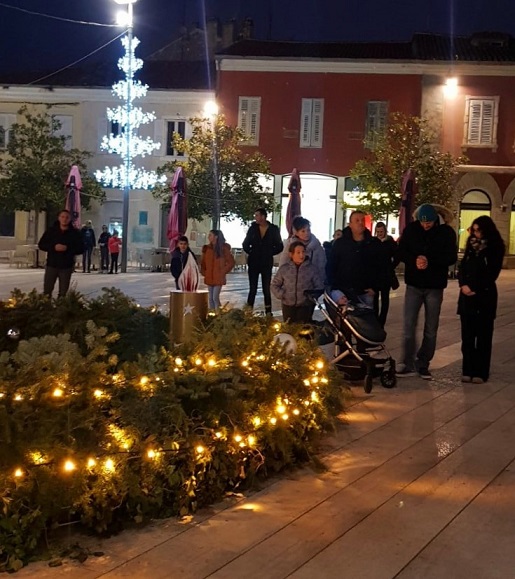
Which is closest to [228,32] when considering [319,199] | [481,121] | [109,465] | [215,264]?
[319,199]

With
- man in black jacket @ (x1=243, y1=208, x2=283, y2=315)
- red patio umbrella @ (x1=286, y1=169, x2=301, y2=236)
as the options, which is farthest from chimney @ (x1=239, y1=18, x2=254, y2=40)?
man in black jacket @ (x1=243, y1=208, x2=283, y2=315)

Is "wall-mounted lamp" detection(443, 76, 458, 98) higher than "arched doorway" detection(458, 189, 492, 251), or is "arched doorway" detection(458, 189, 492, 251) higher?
"wall-mounted lamp" detection(443, 76, 458, 98)

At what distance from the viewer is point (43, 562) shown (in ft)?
12.9

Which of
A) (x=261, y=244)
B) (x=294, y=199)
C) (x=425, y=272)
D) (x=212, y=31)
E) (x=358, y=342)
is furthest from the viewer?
(x=212, y=31)

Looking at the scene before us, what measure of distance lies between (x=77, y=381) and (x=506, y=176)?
32.6 meters

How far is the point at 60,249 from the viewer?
12023 mm

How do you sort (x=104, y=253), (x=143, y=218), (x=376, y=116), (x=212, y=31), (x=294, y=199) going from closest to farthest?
(x=294, y=199)
(x=104, y=253)
(x=376, y=116)
(x=143, y=218)
(x=212, y=31)

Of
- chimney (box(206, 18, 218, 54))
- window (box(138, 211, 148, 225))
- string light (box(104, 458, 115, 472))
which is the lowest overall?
string light (box(104, 458, 115, 472))

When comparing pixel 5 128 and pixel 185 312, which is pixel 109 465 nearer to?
pixel 185 312

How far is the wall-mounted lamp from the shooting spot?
35.2m

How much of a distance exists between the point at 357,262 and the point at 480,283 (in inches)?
48.9

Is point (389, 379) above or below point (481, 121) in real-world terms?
below

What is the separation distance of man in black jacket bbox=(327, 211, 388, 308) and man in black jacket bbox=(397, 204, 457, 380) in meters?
0.31

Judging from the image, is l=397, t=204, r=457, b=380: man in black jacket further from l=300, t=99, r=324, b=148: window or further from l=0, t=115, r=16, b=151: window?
l=0, t=115, r=16, b=151: window
